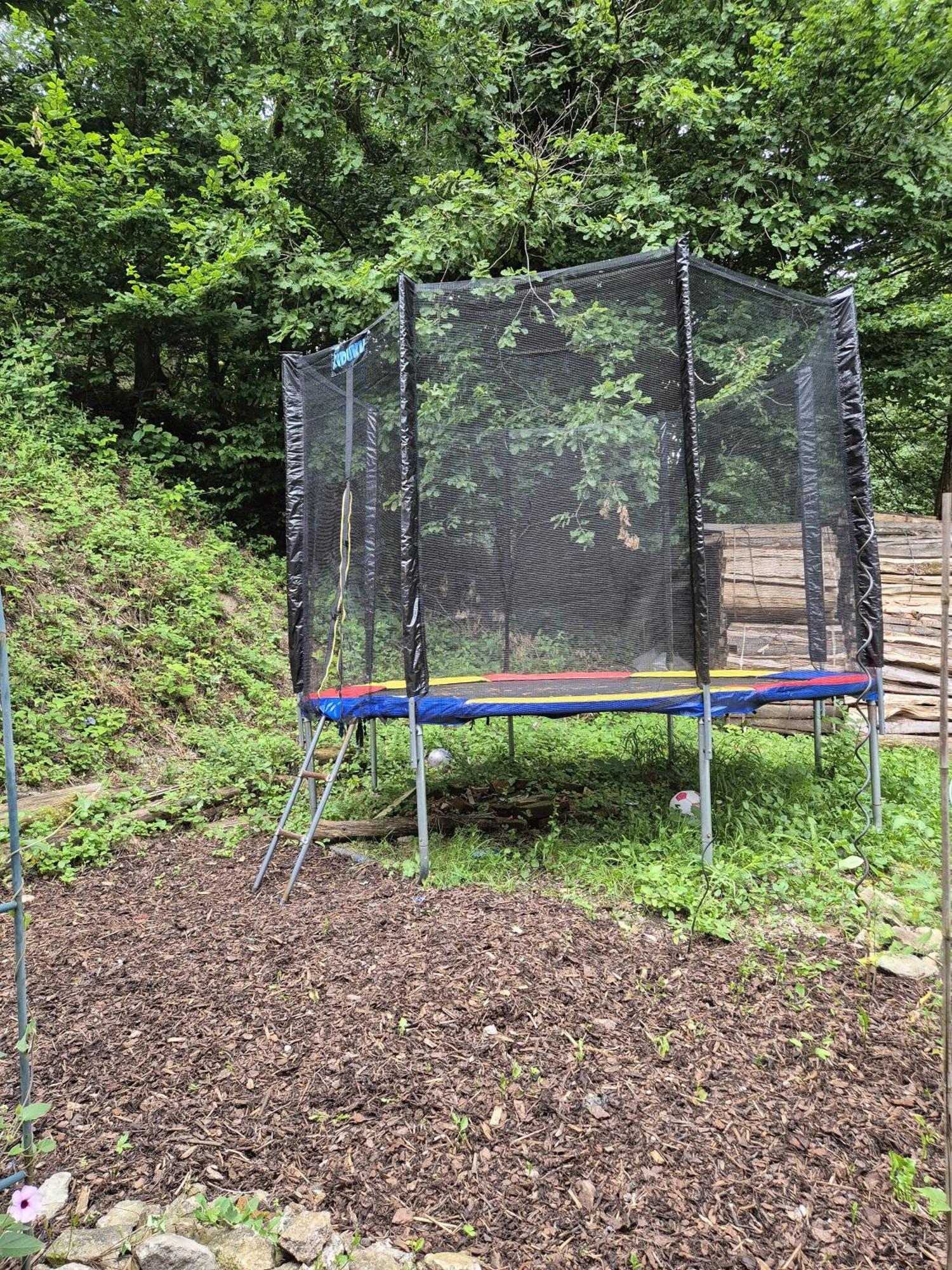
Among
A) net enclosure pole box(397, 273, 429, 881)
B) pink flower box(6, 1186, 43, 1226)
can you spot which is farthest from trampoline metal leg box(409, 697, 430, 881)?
pink flower box(6, 1186, 43, 1226)

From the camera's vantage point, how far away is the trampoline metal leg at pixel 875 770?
3258mm

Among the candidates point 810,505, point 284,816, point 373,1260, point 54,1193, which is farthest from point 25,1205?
point 810,505

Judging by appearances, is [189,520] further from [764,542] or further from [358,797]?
[764,542]

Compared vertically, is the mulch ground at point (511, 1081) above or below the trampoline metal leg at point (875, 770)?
below

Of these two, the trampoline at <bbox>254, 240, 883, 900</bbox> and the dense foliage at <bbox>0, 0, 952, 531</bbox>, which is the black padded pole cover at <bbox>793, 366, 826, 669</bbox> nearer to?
the trampoline at <bbox>254, 240, 883, 900</bbox>

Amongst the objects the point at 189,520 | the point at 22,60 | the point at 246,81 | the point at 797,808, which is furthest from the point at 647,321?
the point at 22,60

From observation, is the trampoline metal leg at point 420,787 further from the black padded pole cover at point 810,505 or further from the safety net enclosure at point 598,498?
the black padded pole cover at point 810,505

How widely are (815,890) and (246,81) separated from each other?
8.46 meters

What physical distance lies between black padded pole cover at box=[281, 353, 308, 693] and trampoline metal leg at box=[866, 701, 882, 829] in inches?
111

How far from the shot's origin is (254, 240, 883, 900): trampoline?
10.0 feet

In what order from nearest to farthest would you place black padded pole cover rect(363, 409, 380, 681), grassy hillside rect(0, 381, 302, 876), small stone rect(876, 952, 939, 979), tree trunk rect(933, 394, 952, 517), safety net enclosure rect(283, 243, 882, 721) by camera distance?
small stone rect(876, 952, 939, 979) → safety net enclosure rect(283, 243, 882, 721) → black padded pole cover rect(363, 409, 380, 681) → grassy hillside rect(0, 381, 302, 876) → tree trunk rect(933, 394, 952, 517)

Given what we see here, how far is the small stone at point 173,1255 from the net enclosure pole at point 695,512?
2.09 metres

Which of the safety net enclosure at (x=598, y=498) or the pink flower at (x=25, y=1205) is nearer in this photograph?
the pink flower at (x=25, y=1205)

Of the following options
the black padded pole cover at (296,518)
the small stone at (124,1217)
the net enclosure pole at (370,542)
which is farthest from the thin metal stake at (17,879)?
the black padded pole cover at (296,518)
